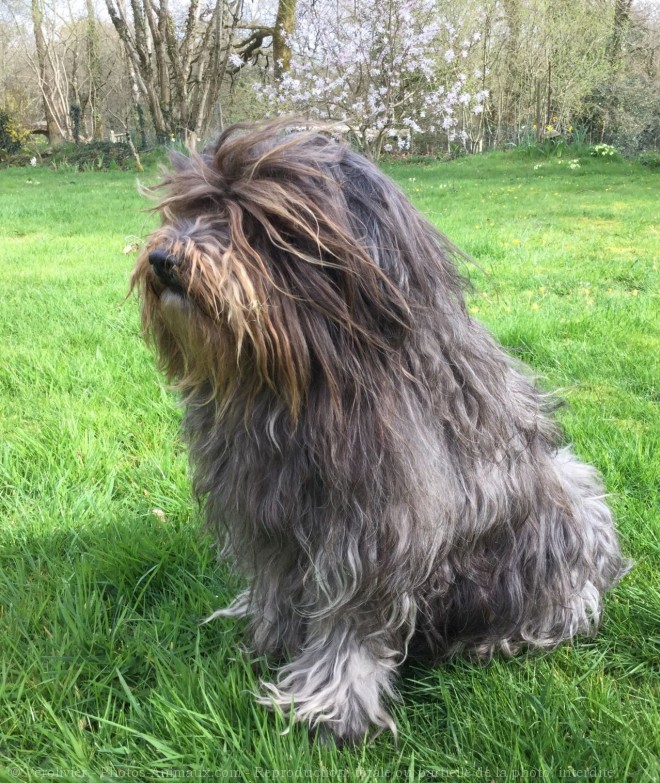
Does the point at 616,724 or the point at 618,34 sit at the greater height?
the point at 618,34

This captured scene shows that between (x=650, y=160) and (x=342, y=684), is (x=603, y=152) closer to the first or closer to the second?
(x=650, y=160)

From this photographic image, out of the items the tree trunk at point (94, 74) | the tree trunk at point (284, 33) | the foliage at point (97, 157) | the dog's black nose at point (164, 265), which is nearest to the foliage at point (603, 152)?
the tree trunk at point (284, 33)

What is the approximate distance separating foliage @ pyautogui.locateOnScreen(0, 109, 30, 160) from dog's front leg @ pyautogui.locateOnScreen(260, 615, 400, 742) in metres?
27.9

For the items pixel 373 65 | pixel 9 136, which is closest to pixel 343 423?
pixel 373 65

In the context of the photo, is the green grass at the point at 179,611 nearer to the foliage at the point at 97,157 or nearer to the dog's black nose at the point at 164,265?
the dog's black nose at the point at 164,265

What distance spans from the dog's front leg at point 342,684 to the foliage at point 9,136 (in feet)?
91.5

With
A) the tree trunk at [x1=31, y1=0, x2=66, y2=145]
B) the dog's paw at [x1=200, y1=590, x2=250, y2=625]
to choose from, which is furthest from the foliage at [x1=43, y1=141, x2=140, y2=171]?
the dog's paw at [x1=200, y1=590, x2=250, y2=625]

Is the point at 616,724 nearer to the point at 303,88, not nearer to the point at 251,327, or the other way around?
the point at 251,327

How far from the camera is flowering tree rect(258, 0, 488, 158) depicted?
47.3ft

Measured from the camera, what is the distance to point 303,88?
16.5m

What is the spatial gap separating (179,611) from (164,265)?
1.39m

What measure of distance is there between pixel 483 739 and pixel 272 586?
0.71 m

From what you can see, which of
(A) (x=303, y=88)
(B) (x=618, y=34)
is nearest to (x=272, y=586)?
(A) (x=303, y=88)

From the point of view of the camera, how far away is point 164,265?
1.39 metres
